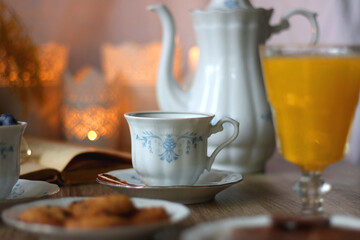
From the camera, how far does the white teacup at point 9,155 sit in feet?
2.25

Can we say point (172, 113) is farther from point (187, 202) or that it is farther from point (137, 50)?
point (137, 50)

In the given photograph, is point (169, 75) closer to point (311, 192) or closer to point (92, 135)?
point (311, 192)

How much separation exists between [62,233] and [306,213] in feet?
0.99

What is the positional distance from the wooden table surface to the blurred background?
0.33 metres

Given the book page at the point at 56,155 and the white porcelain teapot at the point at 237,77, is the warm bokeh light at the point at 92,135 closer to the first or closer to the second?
the book page at the point at 56,155

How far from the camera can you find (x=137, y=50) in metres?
1.81

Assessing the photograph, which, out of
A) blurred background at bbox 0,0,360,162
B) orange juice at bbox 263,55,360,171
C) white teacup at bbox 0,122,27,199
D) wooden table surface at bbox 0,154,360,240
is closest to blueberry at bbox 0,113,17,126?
white teacup at bbox 0,122,27,199

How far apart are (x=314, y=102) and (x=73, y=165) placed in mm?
452

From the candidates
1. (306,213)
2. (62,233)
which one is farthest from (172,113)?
(62,233)

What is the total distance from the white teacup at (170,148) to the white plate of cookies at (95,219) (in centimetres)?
18

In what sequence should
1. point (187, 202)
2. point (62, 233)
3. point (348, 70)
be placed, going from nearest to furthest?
point (62, 233), point (348, 70), point (187, 202)

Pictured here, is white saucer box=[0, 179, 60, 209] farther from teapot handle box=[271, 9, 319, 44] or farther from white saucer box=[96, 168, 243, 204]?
teapot handle box=[271, 9, 319, 44]

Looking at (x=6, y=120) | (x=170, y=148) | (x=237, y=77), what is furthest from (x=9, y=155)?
(x=237, y=77)

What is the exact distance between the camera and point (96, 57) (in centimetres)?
204
